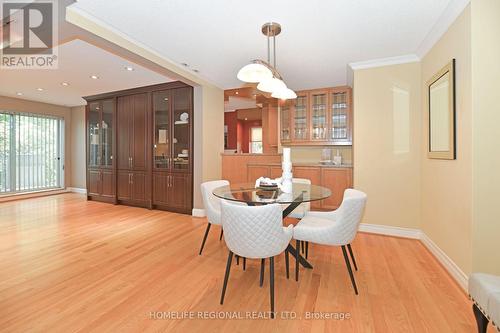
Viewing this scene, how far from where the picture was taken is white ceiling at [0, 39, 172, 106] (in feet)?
11.2

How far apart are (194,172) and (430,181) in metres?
3.53

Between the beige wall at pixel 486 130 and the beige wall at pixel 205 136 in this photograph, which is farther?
the beige wall at pixel 205 136

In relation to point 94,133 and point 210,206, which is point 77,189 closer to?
point 94,133

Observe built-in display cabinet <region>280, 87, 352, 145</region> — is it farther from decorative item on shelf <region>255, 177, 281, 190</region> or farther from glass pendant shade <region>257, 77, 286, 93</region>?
decorative item on shelf <region>255, 177, 281, 190</region>

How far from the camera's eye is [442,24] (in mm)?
2424

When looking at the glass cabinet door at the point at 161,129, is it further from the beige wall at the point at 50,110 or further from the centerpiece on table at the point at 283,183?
the beige wall at the point at 50,110

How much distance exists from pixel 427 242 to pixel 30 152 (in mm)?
8581

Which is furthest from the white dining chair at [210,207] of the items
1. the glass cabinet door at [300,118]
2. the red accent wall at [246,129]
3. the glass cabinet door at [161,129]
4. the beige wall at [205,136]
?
the red accent wall at [246,129]

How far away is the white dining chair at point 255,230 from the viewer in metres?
1.74

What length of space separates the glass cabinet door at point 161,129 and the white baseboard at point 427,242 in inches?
146

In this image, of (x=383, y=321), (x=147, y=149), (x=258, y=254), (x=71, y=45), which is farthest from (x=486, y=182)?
(x=147, y=149)

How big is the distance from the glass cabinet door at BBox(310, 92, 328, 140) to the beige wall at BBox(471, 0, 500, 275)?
246 centimetres

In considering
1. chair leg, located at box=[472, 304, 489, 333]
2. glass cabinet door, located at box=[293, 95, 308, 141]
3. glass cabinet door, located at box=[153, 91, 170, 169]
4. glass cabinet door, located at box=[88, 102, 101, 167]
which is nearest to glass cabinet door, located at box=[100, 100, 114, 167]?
glass cabinet door, located at box=[88, 102, 101, 167]

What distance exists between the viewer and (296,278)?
2.23 meters
